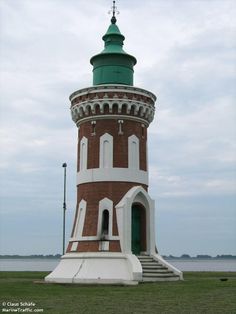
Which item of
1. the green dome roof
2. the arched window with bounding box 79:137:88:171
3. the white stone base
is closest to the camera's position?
the white stone base

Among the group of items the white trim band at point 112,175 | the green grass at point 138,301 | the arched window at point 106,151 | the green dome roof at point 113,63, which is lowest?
the green grass at point 138,301

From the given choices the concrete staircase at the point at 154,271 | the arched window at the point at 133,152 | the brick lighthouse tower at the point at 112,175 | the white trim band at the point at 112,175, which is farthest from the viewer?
the arched window at the point at 133,152

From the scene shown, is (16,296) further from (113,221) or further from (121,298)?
(113,221)

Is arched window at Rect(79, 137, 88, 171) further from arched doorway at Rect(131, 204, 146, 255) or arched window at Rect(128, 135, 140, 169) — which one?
arched doorway at Rect(131, 204, 146, 255)

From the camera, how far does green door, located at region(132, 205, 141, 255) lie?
90.1 ft

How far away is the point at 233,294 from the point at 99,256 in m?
9.00

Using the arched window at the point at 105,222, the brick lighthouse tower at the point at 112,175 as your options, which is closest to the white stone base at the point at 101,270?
the brick lighthouse tower at the point at 112,175

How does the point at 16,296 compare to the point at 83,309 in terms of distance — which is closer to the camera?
the point at 83,309

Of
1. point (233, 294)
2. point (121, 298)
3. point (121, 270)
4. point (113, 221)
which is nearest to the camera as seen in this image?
point (121, 298)

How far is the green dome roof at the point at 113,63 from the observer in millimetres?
28281

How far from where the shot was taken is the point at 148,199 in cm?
2759

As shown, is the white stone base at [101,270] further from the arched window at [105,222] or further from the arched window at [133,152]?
the arched window at [133,152]

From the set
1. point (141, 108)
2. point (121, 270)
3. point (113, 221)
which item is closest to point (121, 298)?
point (121, 270)

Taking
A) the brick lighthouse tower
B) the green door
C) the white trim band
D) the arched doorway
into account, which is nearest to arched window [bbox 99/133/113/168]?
the brick lighthouse tower
